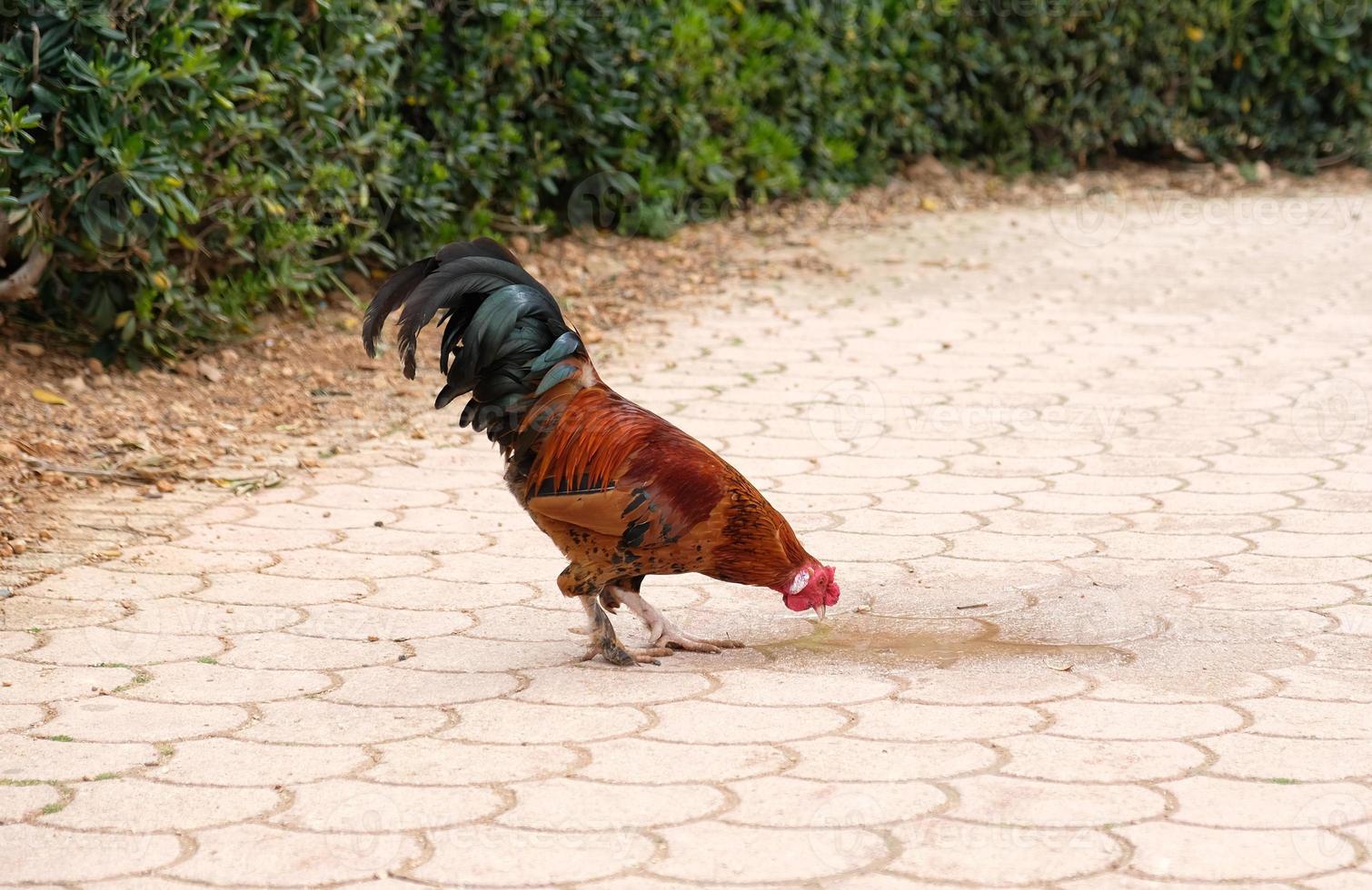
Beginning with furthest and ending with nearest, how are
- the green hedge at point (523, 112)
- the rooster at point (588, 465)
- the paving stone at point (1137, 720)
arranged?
1. the green hedge at point (523, 112)
2. the rooster at point (588, 465)
3. the paving stone at point (1137, 720)

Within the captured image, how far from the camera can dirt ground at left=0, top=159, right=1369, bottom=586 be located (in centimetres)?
604

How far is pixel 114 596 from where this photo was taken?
16.0ft

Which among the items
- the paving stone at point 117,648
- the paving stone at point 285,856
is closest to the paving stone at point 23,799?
the paving stone at point 285,856

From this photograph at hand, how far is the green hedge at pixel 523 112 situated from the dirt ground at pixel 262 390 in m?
0.24

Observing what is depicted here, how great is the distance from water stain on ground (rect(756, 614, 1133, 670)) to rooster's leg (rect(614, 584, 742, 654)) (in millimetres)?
163

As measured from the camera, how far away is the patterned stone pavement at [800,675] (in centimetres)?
321

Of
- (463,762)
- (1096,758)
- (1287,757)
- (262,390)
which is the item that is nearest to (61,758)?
(463,762)

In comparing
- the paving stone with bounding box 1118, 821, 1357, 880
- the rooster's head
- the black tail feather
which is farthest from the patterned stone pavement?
the black tail feather

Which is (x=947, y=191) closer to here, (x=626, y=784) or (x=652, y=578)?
(x=652, y=578)

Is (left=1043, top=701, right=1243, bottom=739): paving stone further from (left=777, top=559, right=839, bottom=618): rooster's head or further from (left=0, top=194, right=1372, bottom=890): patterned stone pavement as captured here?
(left=777, top=559, right=839, bottom=618): rooster's head

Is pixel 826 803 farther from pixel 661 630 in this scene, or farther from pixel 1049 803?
pixel 661 630

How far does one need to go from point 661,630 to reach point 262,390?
3580mm

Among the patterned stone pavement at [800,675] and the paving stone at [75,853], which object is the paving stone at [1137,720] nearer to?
the patterned stone pavement at [800,675]

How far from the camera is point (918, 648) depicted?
176 inches
